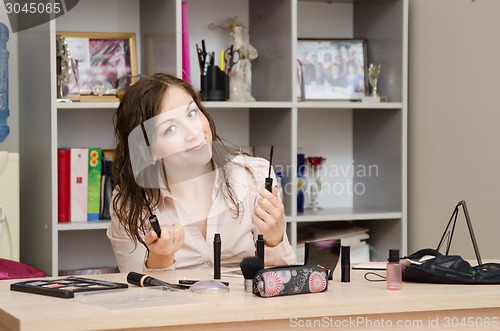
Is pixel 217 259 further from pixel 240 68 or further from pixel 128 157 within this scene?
pixel 240 68

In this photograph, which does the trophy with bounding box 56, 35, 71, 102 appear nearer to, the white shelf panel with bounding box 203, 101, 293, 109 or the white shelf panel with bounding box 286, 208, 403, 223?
the white shelf panel with bounding box 203, 101, 293, 109

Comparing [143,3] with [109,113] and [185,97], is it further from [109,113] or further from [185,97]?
[185,97]

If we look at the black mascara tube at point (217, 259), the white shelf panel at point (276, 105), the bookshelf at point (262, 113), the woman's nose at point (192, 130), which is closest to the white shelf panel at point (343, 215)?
the bookshelf at point (262, 113)

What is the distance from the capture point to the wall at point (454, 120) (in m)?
3.10

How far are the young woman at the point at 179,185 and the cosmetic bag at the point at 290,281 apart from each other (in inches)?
15.0

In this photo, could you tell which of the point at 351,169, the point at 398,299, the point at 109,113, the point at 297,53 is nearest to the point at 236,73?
the point at 297,53

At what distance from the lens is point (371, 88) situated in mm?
3773

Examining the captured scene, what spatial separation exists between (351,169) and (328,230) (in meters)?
0.35

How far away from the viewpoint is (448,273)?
1883 mm

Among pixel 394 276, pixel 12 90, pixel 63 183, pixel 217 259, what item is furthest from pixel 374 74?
pixel 394 276

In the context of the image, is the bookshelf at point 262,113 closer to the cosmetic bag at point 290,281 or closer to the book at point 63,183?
the book at point 63,183

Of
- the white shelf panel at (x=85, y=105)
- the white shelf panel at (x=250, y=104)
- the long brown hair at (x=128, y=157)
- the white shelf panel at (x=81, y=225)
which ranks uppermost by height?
the white shelf panel at (x=250, y=104)

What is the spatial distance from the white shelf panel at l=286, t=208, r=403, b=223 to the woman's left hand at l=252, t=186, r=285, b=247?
1311 mm

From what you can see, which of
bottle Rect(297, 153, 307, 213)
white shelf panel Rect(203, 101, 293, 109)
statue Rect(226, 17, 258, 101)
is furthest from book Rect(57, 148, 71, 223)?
bottle Rect(297, 153, 307, 213)
